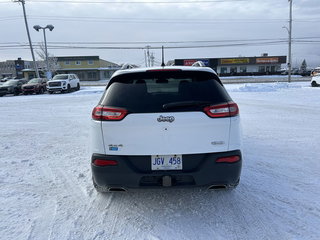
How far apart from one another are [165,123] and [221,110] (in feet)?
2.17

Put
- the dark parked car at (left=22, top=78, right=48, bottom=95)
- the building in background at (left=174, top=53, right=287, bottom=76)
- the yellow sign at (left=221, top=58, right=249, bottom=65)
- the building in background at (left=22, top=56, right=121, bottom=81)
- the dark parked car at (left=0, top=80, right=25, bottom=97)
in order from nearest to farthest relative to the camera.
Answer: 1. the dark parked car at (left=22, top=78, right=48, bottom=95)
2. the dark parked car at (left=0, top=80, right=25, bottom=97)
3. the yellow sign at (left=221, top=58, right=249, bottom=65)
4. the building in background at (left=174, top=53, right=287, bottom=76)
5. the building in background at (left=22, top=56, right=121, bottom=81)

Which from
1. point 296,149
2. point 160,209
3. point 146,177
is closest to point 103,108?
point 146,177

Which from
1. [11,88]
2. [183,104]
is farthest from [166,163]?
[11,88]

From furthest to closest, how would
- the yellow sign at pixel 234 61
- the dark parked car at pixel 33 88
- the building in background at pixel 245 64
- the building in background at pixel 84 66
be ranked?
the building in background at pixel 84 66
the building in background at pixel 245 64
the yellow sign at pixel 234 61
the dark parked car at pixel 33 88

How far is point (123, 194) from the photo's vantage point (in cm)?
373

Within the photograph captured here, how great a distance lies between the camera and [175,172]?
114 inches

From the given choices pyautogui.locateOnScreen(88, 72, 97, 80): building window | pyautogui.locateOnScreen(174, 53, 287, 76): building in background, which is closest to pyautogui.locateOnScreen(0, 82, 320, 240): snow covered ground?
pyautogui.locateOnScreen(174, 53, 287, 76): building in background

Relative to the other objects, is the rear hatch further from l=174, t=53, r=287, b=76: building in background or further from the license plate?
l=174, t=53, r=287, b=76: building in background

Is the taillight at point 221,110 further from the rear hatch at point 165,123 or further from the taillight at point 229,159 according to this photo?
the taillight at point 229,159

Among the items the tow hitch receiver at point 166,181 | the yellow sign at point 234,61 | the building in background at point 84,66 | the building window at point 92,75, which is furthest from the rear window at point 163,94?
the building window at point 92,75

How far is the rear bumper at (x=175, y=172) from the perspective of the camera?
9.53 feet

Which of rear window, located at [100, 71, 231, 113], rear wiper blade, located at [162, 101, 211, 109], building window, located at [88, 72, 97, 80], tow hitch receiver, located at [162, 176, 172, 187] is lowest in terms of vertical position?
tow hitch receiver, located at [162, 176, 172, 187]

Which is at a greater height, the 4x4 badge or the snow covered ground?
the 4x4 badge

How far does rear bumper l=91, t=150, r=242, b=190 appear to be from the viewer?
2.91 meters
